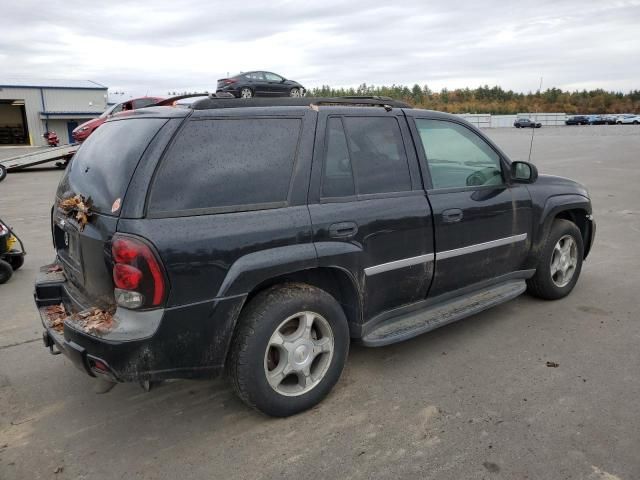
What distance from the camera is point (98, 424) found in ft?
10.2

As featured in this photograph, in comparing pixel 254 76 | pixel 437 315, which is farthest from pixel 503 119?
pixel 437 315

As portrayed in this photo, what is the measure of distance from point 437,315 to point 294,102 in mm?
1806

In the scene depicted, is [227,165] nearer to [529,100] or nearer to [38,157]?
[38,157]

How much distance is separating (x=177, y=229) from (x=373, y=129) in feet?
5.22

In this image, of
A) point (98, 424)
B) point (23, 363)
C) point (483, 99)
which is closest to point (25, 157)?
point (23, 363)

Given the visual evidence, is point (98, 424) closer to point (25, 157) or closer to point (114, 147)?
point (114, 147)

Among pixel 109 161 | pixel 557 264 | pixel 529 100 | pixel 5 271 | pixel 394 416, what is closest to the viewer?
pixel 109 161

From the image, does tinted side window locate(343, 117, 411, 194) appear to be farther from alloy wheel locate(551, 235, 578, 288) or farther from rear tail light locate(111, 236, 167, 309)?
alloy wheel locate(551, 235, 578, 288)

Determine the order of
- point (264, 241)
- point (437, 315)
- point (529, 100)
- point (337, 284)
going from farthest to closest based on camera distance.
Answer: point (529, 100) < point (437, 315) < point (337, 284) < point (264, 241)

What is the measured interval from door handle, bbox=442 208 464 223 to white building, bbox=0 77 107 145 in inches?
1729

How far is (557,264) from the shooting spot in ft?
A: 16.2

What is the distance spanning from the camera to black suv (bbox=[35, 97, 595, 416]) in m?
2.67

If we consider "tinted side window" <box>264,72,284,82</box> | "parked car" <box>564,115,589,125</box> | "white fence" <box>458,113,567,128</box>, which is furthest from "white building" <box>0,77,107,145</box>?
"parked car" <box>564,115,589,125</box>

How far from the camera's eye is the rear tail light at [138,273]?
102 inches
